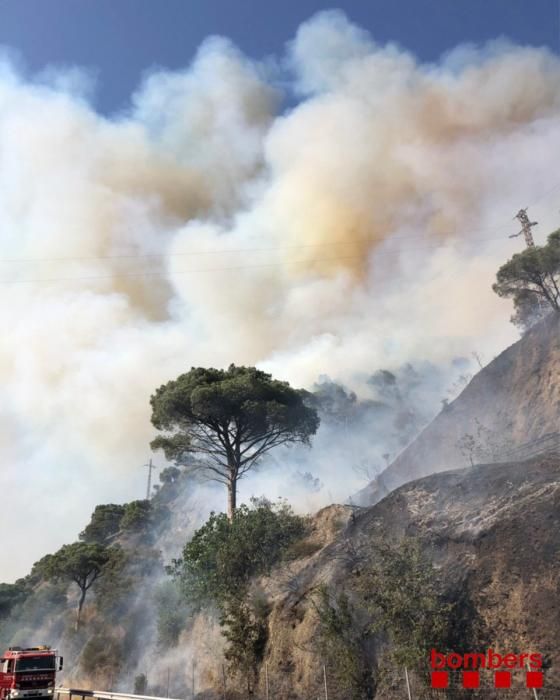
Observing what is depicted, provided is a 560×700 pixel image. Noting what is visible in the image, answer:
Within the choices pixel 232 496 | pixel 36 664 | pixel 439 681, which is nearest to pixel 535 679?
pixel 439 681

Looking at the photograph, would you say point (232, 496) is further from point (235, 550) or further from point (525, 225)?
point (525, 225)

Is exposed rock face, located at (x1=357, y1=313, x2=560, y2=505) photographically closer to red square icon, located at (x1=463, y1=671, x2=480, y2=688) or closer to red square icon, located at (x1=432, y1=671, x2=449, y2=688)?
red square icon, located at (x1=463, y1=671, x2=480, y2=688)

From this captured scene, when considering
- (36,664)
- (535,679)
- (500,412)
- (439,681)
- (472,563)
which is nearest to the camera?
(535,679)

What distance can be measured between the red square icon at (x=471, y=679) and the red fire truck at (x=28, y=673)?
2035 cm

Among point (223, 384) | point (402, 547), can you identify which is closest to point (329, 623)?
point (402, 547)

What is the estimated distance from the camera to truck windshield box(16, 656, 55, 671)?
1037 inches

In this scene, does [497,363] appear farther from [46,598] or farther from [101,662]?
[46,598]

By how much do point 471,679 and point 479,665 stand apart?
1.92 ft

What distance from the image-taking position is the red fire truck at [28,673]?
25.7 meters

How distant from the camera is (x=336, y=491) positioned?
305 feet

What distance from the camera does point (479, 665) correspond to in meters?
16.9

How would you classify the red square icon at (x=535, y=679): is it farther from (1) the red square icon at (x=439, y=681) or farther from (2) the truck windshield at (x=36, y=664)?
(2) the truck windshield at (x=36, y=664)

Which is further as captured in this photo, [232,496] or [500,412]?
[500,412]

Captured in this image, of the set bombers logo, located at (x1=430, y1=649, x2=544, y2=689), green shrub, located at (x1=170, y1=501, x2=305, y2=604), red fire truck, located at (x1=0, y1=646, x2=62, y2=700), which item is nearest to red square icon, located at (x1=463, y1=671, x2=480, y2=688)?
bombers logo, located at (x1=430, y1=649, x2=544, y2=689)
